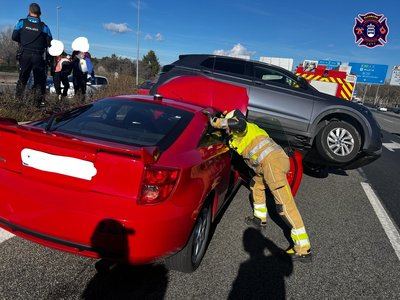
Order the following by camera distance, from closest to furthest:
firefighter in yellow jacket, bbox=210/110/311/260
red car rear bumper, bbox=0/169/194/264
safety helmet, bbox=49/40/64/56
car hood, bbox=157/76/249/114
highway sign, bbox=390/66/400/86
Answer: red car rear bumper, bbox=0/169/194/264
firefighter in yellow jacket, bbox=210/110/311/260
car hood, bbox=157/76/249/114
safety helmet, bbox=49/40/64/56
highway sign, bbox=390/66/400/86

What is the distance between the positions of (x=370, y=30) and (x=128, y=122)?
2502 cm

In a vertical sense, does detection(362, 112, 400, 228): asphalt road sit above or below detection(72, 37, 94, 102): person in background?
below

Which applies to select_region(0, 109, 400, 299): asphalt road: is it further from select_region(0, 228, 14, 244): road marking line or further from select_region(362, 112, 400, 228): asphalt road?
select_region(362, 112, 400, 228): asphalt road

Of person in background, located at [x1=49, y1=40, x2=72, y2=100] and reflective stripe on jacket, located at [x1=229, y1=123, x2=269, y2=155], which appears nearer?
reflective stripe on jacket, located at [x1=229, y1=123, x2=269, y2=155]

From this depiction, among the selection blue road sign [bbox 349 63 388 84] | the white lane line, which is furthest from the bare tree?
the white lane line

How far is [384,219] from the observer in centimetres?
532

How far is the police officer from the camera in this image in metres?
8.03

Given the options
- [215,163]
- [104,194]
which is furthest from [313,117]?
[104,194]

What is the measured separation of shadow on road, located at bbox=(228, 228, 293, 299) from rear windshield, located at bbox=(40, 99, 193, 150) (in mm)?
1288

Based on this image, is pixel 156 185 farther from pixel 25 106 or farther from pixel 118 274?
pixel 25 106

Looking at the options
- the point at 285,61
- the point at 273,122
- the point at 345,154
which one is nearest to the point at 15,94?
the point at 273,122

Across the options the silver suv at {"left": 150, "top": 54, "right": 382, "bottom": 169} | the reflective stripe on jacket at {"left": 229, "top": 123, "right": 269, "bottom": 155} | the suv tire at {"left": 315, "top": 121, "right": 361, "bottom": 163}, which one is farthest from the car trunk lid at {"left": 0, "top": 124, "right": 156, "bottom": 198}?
the suv tire at {"left": 315, "top": 121, "right": 361, "bottom": 163}

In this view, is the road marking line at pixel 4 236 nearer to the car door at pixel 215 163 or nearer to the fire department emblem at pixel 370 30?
the car door at pixel 215 163

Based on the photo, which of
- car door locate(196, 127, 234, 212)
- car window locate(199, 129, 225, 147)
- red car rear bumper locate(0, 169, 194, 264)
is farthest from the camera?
car window locate(199, 129, 225, 147)
